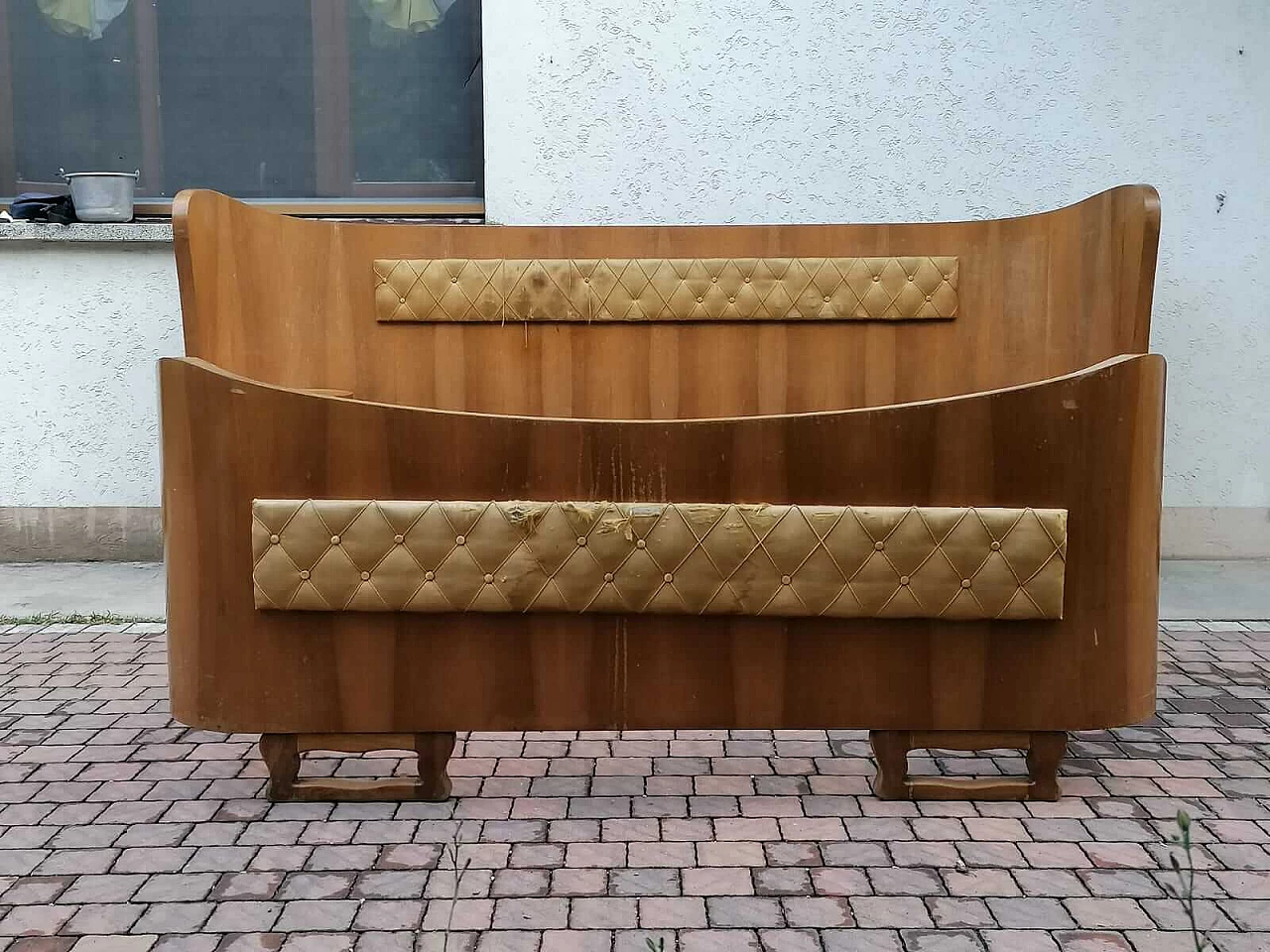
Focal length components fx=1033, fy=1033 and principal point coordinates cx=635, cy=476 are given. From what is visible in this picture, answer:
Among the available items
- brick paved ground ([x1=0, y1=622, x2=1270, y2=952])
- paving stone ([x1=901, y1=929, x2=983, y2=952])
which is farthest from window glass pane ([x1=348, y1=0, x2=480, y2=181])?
paving stone ([x1=901, y1=929, x2=983, y2=952])

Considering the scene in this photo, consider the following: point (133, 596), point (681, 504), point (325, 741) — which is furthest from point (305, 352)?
point (681, 504)

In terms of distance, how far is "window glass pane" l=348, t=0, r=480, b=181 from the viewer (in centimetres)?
446

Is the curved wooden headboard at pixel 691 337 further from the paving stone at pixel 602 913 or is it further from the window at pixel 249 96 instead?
the paving stone at pixel 602 913

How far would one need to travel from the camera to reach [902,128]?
407cm

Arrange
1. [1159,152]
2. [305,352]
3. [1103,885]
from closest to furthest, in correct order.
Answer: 1. [1103,885]
2. [305,352]
3. [1159,152]

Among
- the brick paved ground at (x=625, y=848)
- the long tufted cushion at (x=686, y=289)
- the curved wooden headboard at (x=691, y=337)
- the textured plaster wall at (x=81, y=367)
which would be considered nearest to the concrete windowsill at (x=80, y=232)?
the textured plaster wall at (x=81, y=367)

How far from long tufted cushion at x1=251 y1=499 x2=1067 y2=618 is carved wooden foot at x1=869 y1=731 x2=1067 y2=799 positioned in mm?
279

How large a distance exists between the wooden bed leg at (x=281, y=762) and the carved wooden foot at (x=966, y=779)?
1151 millimetres

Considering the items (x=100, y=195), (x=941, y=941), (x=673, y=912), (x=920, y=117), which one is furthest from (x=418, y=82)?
(x=941, y=941)

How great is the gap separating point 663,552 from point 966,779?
0.80 meters

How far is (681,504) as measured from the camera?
6.24 feet

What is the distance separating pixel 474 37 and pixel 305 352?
2036mm

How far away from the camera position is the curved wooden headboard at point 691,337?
10.3 ft

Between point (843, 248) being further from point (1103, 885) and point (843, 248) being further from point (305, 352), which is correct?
point (1103, 885)
